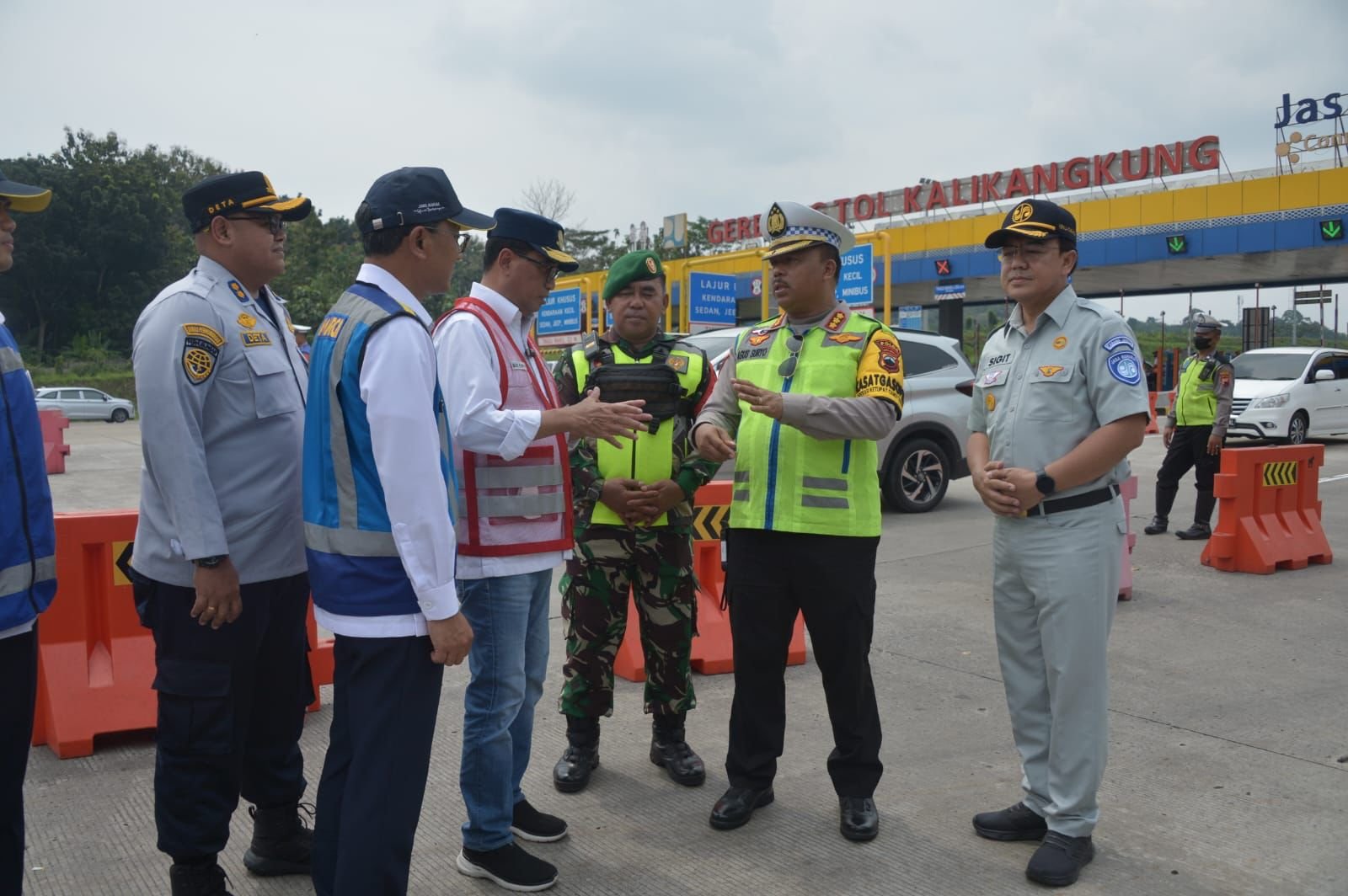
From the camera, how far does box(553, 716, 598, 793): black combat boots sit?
13.1 ft

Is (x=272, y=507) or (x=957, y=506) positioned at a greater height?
(x=272, y=507)

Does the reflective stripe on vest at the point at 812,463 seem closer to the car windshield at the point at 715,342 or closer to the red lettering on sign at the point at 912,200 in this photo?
the car windshield at the point at 715,342

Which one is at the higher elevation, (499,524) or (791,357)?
(791,357)

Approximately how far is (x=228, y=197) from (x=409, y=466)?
49.2 inches

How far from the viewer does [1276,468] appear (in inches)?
318

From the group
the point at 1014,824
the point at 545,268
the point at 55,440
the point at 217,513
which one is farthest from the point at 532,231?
the point at 55,440

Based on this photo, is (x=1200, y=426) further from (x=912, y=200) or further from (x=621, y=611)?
(x=912, y=200)

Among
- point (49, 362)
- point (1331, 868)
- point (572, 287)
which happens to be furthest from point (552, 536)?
point (49, 362)

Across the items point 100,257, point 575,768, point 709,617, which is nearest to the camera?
point 575,768

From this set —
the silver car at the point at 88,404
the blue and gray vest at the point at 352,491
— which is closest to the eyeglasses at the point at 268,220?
the blue and gray vest at the point at 352,491

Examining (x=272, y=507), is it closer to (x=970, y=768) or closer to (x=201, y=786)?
(x=201, y=786)

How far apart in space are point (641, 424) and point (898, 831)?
66.8 inches

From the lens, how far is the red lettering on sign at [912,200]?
33656 mm

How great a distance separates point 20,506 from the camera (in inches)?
102
